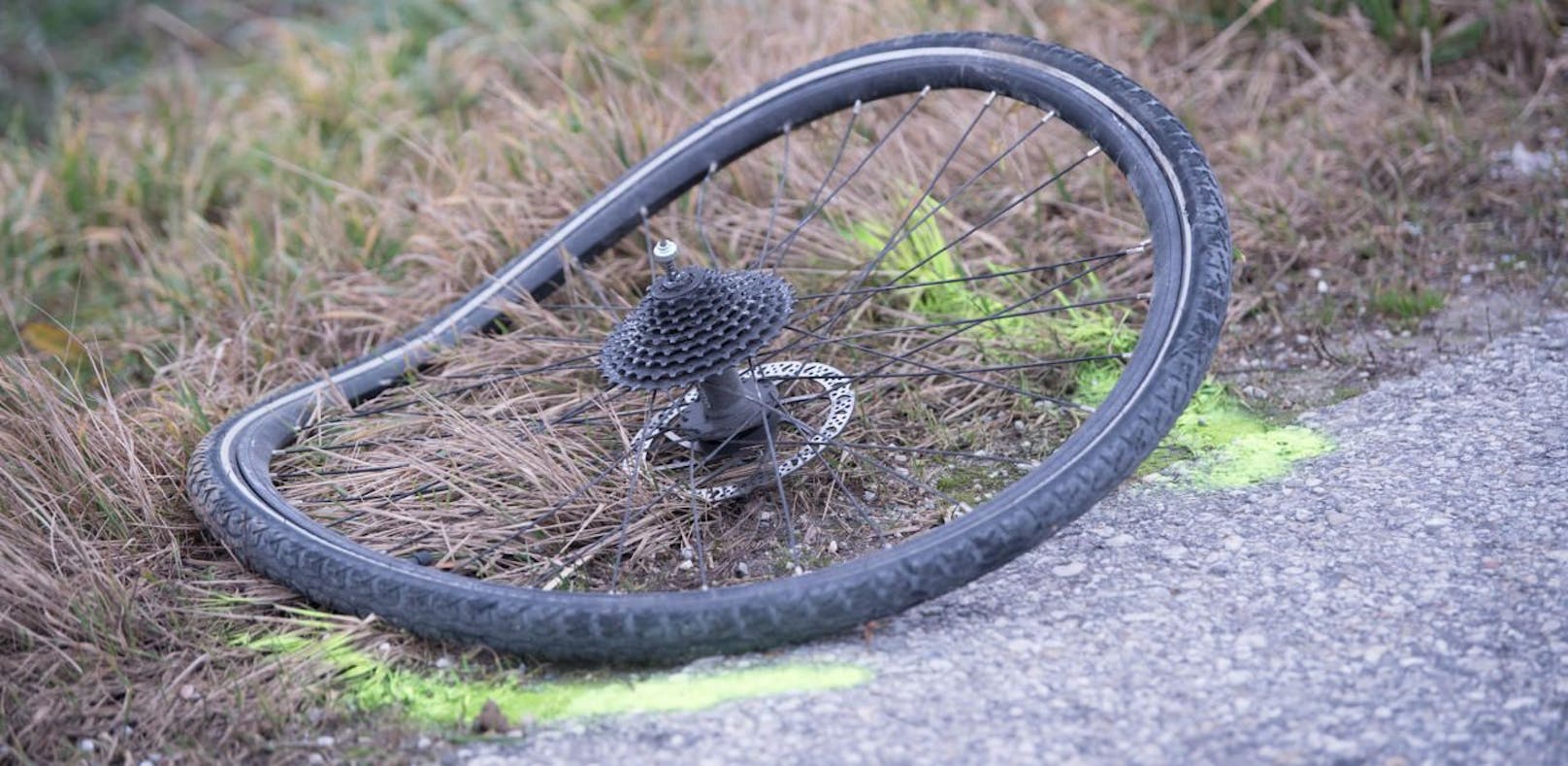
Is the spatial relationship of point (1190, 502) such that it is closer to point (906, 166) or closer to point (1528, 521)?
point (1528, 521)

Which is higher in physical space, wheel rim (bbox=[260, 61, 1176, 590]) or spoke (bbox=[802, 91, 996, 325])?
spoke (bbox=[802, 91, 996, 325])

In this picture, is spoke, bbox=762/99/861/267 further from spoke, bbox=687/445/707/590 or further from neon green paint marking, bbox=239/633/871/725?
neon green paint marking, bbox=239/633/871/725

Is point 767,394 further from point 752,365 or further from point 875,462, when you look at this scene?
point 875,462

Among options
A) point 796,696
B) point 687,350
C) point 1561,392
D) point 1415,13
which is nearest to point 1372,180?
point 1415,13

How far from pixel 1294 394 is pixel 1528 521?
0.70 m

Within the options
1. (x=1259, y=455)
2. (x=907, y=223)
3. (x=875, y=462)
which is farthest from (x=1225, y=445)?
Result: (x=907, y=223)

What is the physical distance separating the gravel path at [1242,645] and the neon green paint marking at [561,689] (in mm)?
38

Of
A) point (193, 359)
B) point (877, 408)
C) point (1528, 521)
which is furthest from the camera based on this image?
point (193, 359)

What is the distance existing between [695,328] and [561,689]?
702mm

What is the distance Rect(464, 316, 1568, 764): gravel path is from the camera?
2082mm

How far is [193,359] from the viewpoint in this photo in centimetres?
352

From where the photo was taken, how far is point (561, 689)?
2.39 m

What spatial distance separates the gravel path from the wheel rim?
321 millimetres

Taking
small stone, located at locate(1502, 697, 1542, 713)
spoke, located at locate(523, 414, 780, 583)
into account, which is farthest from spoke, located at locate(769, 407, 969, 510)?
small stone, located at locate(1502, 697, 1542, 713)
